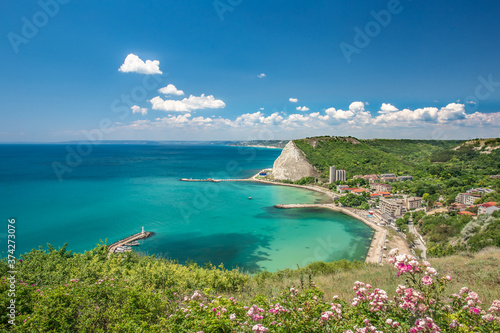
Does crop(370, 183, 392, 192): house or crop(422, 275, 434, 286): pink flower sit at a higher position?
crop(422, 275, 434, 286): pink flower

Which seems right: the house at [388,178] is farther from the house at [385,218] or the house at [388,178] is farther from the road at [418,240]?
the road at [418,240]

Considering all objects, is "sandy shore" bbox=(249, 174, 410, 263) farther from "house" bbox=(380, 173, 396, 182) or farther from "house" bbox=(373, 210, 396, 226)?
"house" bbox=(380, 173, 396, 182)

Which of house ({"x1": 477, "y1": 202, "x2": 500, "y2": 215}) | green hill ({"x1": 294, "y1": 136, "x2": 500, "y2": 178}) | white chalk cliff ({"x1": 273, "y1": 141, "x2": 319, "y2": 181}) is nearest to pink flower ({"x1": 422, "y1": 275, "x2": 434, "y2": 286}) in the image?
house ({"x1": 477, "y1": 202, "x2": 500, "y2": 215})

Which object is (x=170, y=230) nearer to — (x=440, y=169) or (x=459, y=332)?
(x=459, y=332)

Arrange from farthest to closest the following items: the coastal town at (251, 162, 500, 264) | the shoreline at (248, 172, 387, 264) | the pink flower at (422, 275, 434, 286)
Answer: the coastal town at (251, 162, 500, 264), the shoreline at (248, 172, 387, 264), the pink flower at (422, 275, 434, 286)

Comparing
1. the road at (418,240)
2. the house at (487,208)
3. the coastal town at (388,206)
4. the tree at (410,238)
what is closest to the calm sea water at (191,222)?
the coastal town at (388,206)
